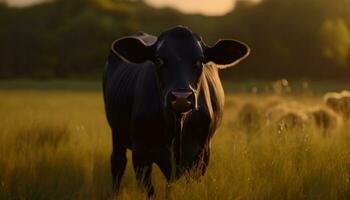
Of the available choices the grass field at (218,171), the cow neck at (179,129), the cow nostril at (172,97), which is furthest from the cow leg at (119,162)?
the cow nostril at (172,97)

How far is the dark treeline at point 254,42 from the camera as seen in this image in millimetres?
39781

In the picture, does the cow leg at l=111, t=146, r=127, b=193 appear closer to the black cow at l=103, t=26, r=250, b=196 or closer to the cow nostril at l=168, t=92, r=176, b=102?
the black cow at l=103, t=26, r=250, b=196

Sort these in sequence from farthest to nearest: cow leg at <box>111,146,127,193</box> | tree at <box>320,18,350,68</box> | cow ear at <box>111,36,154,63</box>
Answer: tree at <box>320,18,350,68</box>, cow leg at <box>111,146,127,193</box>, cow ear at <box>111,36,154,63</box>

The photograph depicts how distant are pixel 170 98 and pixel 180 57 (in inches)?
15.7

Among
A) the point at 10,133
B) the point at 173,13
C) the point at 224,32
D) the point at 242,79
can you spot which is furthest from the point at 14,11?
the point at 10,133

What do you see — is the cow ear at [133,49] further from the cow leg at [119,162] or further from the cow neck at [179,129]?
the cow leg at [119,162]

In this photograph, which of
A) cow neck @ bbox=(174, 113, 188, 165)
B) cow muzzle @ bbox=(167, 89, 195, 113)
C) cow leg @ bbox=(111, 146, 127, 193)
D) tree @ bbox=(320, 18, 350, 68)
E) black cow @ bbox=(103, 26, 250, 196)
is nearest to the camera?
cow muzzle @ bbox=(167, 89, 195, 113)

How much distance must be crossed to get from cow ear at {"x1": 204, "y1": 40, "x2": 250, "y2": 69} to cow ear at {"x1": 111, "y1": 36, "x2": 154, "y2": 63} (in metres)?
0.44

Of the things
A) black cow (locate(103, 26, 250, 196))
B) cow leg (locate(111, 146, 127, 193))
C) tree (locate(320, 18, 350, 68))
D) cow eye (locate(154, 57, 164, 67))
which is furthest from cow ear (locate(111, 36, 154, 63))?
tree (locate(320, 18, 350, 68))

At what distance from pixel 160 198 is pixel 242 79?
105ft

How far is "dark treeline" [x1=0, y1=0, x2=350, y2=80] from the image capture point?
3978 centimetres

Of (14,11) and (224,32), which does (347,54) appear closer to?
(224,32)

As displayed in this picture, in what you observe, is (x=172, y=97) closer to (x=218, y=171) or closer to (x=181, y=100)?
(x=181, y=100)

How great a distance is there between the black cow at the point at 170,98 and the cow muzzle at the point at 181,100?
0.04 metres
